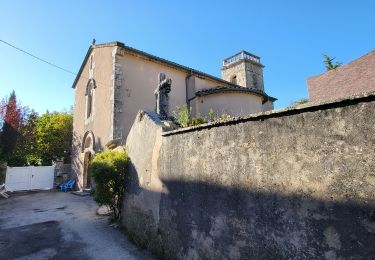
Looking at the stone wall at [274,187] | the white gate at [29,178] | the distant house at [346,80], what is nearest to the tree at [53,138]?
the white gate at [29,178]

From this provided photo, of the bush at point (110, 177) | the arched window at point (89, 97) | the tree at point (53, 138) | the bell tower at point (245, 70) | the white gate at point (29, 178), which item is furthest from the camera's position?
the bell tower at point (245, 70)

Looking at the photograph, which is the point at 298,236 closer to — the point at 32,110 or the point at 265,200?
the point at 265,200

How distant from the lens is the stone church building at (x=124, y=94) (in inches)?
505

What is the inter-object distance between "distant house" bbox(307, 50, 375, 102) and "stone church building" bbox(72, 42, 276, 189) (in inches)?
245

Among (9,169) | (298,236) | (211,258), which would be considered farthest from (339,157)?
(9,169)

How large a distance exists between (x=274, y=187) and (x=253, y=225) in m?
0.59

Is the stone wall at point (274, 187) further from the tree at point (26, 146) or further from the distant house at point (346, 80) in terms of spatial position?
the tree at point (26, 146)

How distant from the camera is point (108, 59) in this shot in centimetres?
1374

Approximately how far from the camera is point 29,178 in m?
18.4

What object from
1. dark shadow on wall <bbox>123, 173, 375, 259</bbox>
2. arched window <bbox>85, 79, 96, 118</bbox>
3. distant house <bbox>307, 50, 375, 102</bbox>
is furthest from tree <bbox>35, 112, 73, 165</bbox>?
distant house <bbox>307, 50, 375, 102</bbox>

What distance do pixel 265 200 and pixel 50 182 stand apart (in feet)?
64.9

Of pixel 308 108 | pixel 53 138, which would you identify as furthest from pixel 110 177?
pixel 53 138

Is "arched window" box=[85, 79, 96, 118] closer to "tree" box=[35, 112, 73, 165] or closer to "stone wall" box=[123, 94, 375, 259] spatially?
"tree" box=[35, 112, 73, 165]

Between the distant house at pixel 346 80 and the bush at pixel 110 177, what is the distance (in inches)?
229
